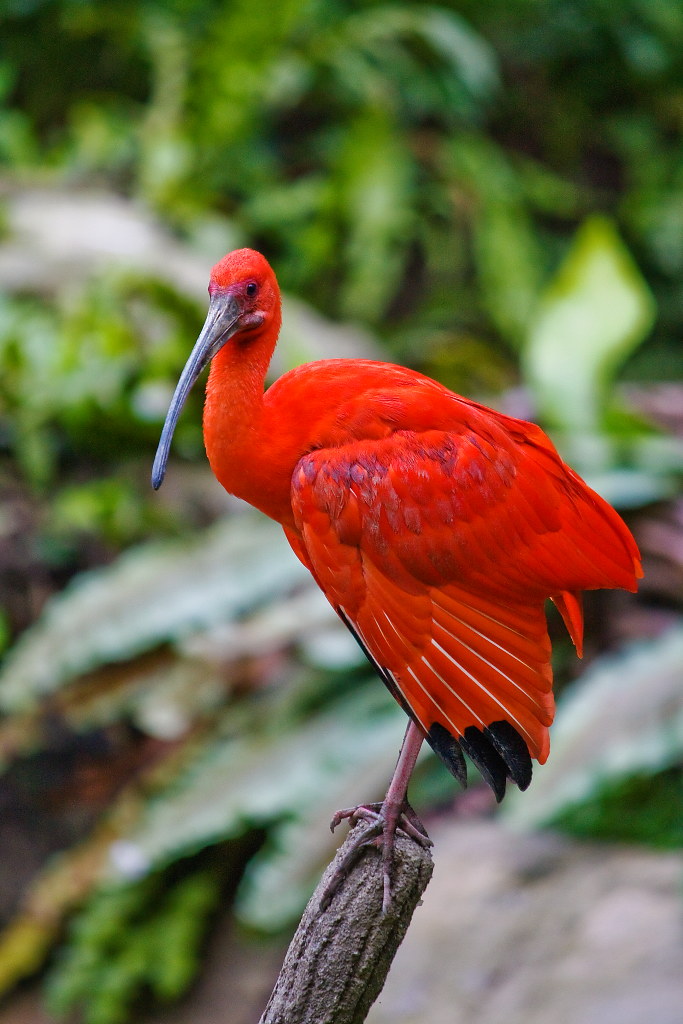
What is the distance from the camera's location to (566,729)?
3.71 m

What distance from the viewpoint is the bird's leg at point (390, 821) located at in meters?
2.11

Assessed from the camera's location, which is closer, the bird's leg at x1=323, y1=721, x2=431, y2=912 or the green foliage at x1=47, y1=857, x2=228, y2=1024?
the bird's leg at x1=323, y1=721, x2=431, y2=912

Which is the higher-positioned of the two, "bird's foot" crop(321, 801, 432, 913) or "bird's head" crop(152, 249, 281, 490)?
"bird's head" crop(152, 249, 281, 490)

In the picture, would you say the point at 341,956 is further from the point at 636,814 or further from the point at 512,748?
the point at 636,814

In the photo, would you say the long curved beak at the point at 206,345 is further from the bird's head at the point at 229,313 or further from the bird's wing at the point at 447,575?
the bird's wing at the point at 447,575

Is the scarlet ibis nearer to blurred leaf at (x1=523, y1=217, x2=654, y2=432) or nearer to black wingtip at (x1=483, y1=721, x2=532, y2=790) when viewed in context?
black wingtip at (x1=483, y1=721, x2=532, y2=790)

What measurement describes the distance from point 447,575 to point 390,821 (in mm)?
479

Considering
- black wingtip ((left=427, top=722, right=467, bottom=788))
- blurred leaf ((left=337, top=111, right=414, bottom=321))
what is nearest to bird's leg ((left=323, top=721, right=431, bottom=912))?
black wingtip ((left=427, top=722, right=467, bottom=788))

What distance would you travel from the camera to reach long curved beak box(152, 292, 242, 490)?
202 centimetres

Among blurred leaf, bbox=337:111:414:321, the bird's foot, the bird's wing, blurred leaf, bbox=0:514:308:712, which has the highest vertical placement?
blurred leaf, bbox=337:111:414:321

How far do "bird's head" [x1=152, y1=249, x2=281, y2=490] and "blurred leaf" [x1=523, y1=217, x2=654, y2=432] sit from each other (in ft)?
9.26

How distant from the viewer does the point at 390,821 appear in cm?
216

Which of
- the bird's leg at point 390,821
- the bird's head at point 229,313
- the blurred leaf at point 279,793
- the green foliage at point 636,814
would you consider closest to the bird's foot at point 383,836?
the bird's leg at point 390,821

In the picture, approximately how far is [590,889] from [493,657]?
2148 mm
